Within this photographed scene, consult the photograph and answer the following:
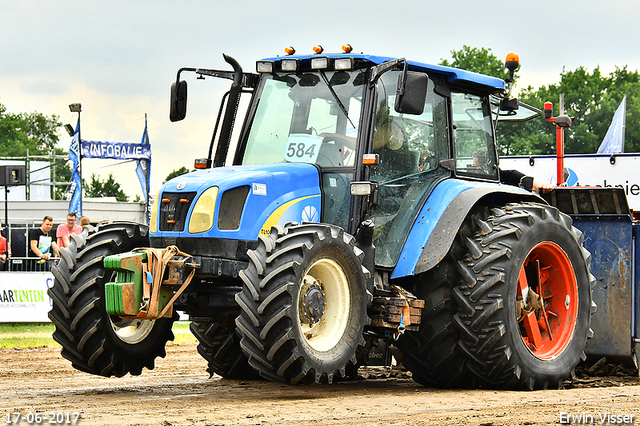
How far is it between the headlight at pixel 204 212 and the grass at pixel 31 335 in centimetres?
700

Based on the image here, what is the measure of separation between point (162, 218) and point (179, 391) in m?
1.50

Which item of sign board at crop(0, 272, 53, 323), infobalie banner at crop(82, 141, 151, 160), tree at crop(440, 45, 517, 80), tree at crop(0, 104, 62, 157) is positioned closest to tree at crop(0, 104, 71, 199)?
tree at crop(0, 104, 62, 157)

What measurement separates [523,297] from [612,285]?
4.57 ft

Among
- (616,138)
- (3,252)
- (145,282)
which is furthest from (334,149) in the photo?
(616,138)

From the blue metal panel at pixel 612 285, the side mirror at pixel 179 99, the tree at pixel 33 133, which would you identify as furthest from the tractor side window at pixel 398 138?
the tree at pixel 33 133

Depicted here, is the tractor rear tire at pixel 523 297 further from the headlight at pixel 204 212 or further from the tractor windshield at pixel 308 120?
the headlight at pixel 204 212

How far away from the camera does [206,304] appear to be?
695cm

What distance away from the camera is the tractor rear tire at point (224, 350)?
27.4ft

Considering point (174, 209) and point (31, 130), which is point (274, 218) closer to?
point (174, 209)

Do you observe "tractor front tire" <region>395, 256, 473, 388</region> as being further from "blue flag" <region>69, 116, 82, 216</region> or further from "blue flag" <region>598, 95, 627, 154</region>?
"blue flag" <region>598, 95, 627, 154</region>

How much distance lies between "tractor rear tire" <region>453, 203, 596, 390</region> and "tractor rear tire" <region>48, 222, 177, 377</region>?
2582mm

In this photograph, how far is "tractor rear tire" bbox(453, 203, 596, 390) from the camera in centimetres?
710

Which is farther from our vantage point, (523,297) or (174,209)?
(523,297)

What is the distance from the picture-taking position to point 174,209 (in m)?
6.97
